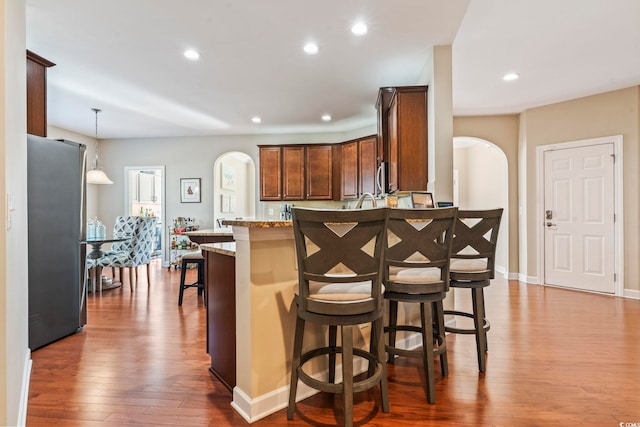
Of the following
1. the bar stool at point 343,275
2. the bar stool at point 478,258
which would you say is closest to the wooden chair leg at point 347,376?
the bar stool at point 343,275

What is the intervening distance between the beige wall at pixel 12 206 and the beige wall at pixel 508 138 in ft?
17.3

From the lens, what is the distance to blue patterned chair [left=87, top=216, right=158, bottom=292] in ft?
14.9

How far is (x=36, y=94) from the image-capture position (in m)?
2.93

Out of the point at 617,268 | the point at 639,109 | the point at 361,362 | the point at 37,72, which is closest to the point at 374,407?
the point at 361,362

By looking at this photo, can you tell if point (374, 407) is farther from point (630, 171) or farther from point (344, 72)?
point (630, 171)

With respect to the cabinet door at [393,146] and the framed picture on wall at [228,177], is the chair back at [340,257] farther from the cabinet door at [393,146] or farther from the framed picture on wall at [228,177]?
the framed picture on wall at [228,177]

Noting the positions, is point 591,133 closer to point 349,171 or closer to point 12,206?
point 349,171

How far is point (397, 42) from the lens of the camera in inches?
117

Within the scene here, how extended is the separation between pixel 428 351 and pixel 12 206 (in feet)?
7.01

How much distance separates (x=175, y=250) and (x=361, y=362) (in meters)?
5.27

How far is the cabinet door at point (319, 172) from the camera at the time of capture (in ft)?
19.8

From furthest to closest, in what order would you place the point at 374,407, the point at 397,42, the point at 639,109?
the point at 639,109 → the point at 397,42 → the point at 374,407

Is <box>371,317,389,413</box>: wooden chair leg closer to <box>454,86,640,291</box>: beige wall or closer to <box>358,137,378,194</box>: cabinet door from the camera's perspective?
<box>358,137,378,194</box>: cabinet door

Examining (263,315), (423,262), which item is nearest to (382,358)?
(423,262)
